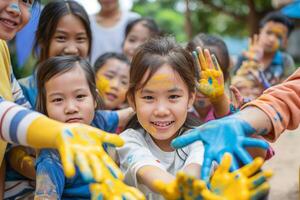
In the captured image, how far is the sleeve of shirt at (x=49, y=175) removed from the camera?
1502 millimetres

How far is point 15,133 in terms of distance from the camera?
48.6 inches

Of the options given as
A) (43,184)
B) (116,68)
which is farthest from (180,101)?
(116,68)

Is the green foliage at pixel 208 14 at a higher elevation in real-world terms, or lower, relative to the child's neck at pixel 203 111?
lower

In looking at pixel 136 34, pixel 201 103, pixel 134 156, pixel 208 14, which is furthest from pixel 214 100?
pixel 208 14

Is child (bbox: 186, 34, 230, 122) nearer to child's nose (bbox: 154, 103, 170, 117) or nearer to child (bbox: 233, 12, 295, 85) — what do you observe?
child's nose (bbox: 154, 103, 170, 117)

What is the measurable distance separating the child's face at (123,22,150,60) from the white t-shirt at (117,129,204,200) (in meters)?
1.34

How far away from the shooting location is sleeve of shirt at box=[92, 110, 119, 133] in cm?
191

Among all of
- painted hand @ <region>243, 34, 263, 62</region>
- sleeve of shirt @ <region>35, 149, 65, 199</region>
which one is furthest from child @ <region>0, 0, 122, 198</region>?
painted hand @ <region>243, 34, 263, 62</region>

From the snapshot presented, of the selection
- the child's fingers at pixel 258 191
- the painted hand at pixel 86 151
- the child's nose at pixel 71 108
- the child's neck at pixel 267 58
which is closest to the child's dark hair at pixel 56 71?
the child's nose at pixel 71 108

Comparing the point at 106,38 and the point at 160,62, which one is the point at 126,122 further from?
the point at 106,38

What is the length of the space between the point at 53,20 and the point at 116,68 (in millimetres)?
460

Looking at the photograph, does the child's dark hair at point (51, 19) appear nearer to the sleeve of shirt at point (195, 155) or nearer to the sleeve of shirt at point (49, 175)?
the sleeve of shirt at point (49, 175)

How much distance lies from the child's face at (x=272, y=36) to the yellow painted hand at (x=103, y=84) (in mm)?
1648

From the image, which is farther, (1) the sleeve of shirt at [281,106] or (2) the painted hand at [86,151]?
(1) the sleeve of shirt at [281,106]
